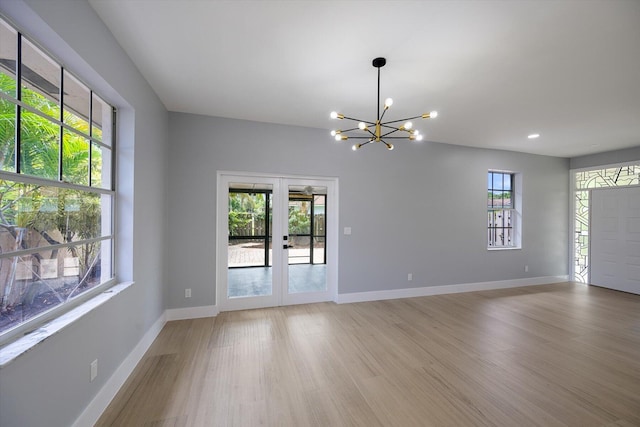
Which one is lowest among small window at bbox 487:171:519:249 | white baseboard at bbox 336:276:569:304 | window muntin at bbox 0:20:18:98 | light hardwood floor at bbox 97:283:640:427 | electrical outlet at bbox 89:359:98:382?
light hardwood floor at bbox 97:283:640:427

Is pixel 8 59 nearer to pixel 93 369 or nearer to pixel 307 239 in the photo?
pixel 93 369

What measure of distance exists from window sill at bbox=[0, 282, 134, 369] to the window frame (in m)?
6.04

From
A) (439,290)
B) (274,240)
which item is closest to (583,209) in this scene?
(439,290)

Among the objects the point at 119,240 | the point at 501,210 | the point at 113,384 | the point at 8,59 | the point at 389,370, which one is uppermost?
the point at 8,59

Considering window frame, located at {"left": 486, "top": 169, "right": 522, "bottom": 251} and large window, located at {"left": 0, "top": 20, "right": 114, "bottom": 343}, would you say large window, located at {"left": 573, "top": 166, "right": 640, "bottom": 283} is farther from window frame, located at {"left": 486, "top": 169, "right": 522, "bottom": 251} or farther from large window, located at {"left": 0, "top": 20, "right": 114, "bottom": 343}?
large window, located at {"left": 0, "top": 20, "right": 114, "bottom": 343}

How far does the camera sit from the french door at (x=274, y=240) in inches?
148

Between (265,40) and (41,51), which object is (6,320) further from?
(265,40)

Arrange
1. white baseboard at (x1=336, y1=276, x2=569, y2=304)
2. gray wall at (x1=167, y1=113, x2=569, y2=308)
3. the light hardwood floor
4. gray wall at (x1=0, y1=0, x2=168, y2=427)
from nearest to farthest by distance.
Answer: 1. gray wall at (x1=0, y1=0, x2=168, y2=427)
2. the light hardwood floor
3. gray wall at (x1=167, y1=113, x2=569, y2=308)
4. white baseboard at (x1=336, y1=276, x2=569, y2=304)

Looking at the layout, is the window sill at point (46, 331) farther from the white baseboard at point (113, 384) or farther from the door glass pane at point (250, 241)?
the door glass pane at point (250, 241)

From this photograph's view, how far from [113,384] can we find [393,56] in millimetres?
3499

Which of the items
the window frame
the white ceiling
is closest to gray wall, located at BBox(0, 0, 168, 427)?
the white ceiling

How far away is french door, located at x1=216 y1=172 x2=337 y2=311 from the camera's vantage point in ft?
12.3

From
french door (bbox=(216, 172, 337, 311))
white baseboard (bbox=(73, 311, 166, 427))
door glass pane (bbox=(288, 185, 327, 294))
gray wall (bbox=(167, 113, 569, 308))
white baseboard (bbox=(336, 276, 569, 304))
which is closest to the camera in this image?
white baseboard (bbox=(73, 311, 166, 427))

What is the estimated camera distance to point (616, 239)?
16.6ft
